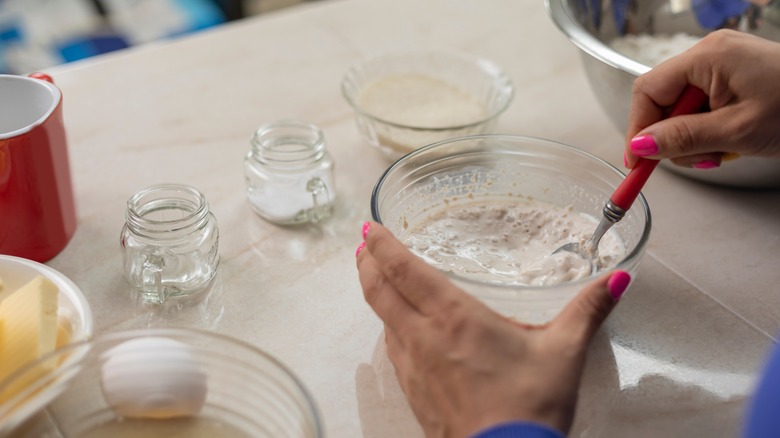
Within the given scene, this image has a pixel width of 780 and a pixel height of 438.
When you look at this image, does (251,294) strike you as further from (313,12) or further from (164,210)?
(313,12)

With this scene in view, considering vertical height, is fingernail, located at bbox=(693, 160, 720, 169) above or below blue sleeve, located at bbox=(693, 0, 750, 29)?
below

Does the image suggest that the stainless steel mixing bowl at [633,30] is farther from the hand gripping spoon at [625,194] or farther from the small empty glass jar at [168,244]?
the small empty glass jar at [168,244]

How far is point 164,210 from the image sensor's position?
97 centimetres

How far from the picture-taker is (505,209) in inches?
38.6

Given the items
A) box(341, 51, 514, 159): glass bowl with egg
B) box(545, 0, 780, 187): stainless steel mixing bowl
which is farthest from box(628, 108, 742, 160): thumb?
box(341, 51, 514, 159): glass bowl with egg

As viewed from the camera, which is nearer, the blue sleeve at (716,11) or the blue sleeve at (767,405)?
the blue sleeve at (767,405)

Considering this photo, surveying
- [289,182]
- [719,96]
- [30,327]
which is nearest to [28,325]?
[30,327]

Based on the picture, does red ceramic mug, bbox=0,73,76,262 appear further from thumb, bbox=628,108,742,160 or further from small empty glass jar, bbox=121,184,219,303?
thumb, bbox=628,108,742,160

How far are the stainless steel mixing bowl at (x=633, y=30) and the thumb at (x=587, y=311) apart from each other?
0.40m

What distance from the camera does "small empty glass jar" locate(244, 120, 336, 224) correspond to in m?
1.04

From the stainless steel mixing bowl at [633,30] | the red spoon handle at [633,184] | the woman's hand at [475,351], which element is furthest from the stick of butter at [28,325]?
the stainless steel mixing bowl at [633,30]

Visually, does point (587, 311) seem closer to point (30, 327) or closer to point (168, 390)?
point (168, 390)

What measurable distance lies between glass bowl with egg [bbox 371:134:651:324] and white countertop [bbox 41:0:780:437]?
101mm

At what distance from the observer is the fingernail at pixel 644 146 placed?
2.87 feet
